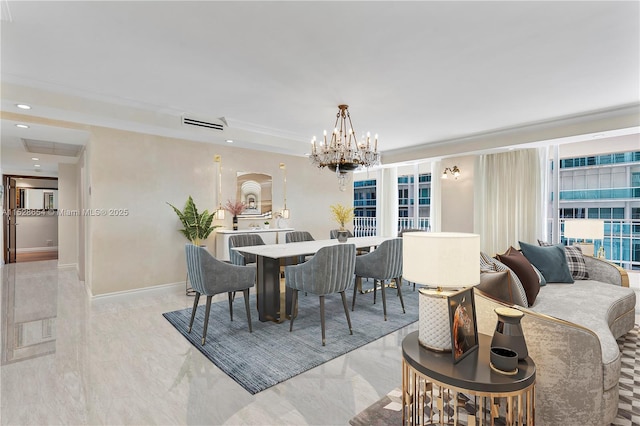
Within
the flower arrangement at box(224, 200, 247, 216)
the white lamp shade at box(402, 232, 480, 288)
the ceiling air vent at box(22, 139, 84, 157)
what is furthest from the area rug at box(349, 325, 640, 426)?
the ceiling air vent at box(22, 139, 84, 157)

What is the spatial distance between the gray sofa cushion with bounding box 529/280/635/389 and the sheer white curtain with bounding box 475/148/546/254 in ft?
6.88

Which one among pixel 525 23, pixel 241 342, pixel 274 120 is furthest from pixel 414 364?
pixel 274 120

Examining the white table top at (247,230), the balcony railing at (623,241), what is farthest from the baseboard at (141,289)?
the balcony railing at (623,241)

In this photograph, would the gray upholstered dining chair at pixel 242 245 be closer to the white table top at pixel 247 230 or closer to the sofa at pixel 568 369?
the white table top at pixel 247 230

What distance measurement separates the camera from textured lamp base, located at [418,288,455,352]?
1496mm

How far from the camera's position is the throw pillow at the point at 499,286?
204 centimetres

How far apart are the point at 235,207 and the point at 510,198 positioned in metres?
4.80

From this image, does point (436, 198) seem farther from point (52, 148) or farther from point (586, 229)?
point (52, 148)

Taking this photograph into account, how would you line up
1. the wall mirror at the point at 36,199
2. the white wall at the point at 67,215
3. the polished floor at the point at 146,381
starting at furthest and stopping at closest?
the wall mirror at the point at 36,199 → the white wall at the point at 67,215 → the polished floor at the point at 146,381

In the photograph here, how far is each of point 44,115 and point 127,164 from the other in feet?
3.42

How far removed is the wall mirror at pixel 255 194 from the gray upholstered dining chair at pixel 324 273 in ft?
8.59

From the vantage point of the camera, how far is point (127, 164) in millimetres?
4414

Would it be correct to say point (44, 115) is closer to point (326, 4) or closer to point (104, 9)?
point (104, 9)

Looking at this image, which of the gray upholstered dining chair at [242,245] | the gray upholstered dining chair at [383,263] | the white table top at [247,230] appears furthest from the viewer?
the white table top at [247,230]
